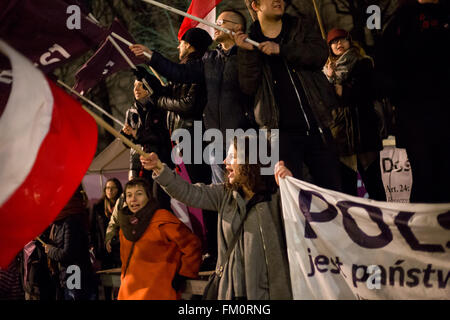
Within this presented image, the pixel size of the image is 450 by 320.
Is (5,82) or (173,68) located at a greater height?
(173,68)

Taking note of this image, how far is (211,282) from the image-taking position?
4980 mm

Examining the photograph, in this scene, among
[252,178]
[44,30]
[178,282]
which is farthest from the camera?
[178,282]

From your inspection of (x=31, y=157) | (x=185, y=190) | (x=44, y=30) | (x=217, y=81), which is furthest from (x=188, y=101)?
(x=31, y=157)

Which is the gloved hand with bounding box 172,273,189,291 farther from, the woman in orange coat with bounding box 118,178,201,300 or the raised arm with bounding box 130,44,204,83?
the raised arm with bounding box 130,44,204,83

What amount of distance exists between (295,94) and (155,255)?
6.04 feet

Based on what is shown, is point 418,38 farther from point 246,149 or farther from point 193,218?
point 193,218

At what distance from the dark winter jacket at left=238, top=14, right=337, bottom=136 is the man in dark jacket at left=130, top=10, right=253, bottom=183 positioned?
2.00 ft

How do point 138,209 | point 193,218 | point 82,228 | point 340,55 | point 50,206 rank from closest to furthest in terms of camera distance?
point 50,206
point 138,209
point 340,55
point 193,218
point 82,228

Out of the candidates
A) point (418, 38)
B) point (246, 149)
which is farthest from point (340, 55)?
point (246, 149)

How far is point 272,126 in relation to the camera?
5180mm

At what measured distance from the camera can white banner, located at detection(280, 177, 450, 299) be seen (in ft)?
14.6

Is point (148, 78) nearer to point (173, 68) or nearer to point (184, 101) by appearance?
point (184, 101)

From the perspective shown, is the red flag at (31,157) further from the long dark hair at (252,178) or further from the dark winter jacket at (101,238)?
the dark winter jacket at (101,238)
